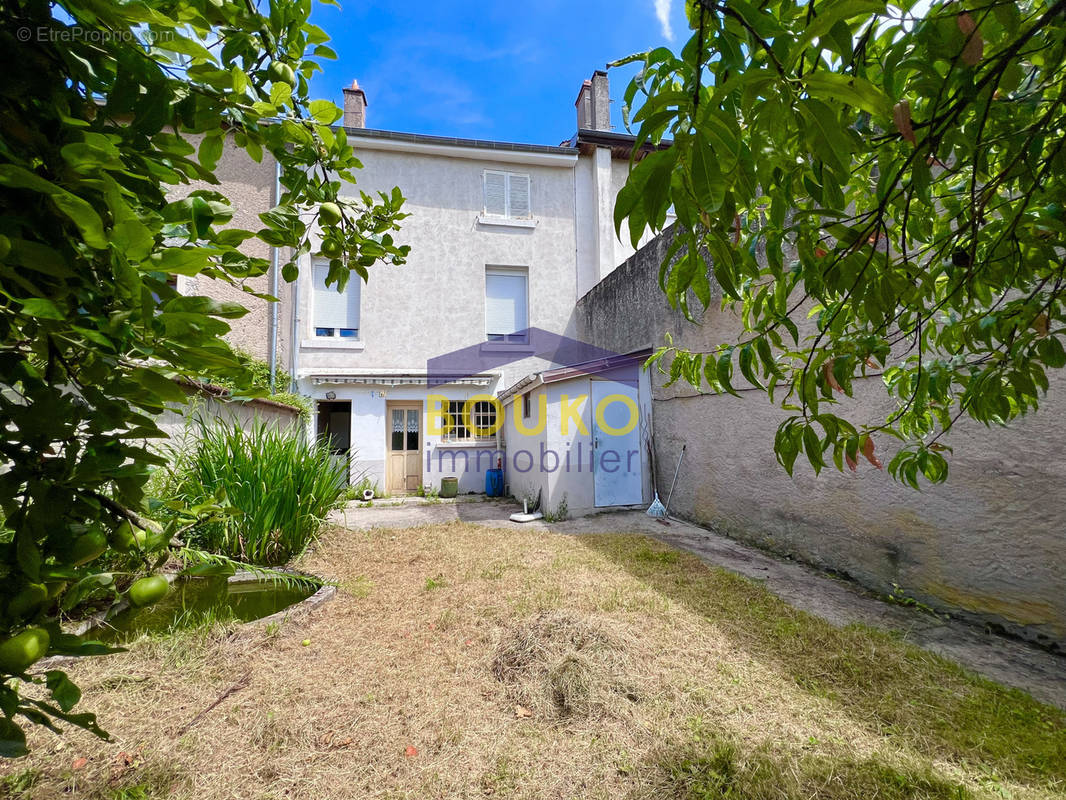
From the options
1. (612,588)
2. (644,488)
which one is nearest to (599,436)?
(644,488)

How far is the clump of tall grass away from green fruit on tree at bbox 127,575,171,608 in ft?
11.3

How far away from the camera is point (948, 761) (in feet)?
6.18

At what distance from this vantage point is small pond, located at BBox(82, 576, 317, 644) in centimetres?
283

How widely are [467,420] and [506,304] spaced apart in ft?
9.99

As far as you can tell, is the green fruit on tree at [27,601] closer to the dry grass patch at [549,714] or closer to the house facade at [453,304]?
the dry grass patch at [549,714]

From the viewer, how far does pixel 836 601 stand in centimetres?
374

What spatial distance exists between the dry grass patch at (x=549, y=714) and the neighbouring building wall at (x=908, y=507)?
1.02 m

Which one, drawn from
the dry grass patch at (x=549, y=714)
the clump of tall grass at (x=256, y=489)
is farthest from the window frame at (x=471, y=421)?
the dry grass patch at (x=549, y=714)

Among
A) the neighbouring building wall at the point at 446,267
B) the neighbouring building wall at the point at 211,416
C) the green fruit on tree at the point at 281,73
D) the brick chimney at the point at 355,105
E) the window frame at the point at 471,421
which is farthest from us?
the brick chimney at the point at 355,105

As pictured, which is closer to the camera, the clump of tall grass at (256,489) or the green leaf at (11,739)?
the green leaf at (11,739)

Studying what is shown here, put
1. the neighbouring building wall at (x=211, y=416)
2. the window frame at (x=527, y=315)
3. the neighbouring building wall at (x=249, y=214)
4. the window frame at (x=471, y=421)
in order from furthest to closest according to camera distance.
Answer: the window frame at (x=527, y=315) < the window frame at (x=471, y=421) < the neighbouring building wall at (x=249, y=214) < the neighbouring building wall at (x=211, y=416)

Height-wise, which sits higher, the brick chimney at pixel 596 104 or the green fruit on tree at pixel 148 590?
the brick chimney at pixel 596 104

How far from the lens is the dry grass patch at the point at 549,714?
1.81 m

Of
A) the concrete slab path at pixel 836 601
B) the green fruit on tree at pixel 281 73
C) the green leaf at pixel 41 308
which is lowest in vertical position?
the concrete slab path at pixel 836 601
